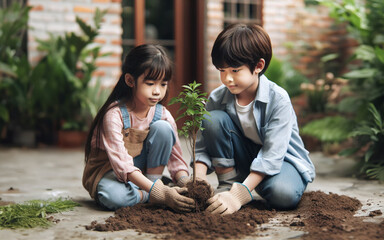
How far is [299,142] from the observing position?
2512 millimetres

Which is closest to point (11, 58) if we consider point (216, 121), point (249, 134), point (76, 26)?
point (76, 26)

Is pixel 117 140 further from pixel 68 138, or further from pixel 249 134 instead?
pixel 68 138

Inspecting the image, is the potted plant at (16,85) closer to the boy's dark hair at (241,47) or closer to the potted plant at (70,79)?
the potted plant at (70,79)

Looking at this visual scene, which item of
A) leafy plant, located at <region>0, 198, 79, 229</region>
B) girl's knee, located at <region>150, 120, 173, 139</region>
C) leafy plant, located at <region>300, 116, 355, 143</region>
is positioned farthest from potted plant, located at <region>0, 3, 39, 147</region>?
leafy plant, located at <region>300, 116, 355, 143</region>

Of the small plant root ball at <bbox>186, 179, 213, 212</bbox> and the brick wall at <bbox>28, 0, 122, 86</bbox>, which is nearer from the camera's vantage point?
the small plant root ball at <bbox>186, 179, 213, 212</bbox>

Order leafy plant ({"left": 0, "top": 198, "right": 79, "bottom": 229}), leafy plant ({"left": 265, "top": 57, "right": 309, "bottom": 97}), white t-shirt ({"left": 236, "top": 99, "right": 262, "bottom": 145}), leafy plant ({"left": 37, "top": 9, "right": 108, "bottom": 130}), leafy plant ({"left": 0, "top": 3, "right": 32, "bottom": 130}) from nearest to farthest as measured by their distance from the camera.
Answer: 1. leafy plant ({"left": 0, "top": 198, "right": 79, "bottom": 229})
2. white t-shirt ({"left": 236, "top": 99, "right": 262, "bottom": 145})
3. leafy plant ({"left": 0, "top": 3, "right": 32, "bottom": 130})
4. leafy plant ({"left": 37, "top": 9, "right": 108, "bottom": 130})
5. leafy plant ({"left": 265, "top": 57, "right": 309, "bottom": 97})

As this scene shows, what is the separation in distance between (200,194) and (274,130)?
0.49 metres

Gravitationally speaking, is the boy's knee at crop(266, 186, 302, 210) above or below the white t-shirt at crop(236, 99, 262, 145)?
below

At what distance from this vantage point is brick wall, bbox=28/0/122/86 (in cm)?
503

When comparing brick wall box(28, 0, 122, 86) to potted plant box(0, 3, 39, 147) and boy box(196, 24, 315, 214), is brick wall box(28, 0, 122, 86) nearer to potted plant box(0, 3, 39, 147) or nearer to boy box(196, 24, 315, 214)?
potted plant box(0, 3, 39, 147)

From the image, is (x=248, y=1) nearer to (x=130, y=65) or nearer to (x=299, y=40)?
(x=299, y=40)

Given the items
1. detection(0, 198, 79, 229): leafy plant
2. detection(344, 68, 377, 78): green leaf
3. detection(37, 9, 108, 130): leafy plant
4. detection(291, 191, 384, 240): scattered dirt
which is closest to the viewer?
detection(291, 191, 384, 240): scattered dirt

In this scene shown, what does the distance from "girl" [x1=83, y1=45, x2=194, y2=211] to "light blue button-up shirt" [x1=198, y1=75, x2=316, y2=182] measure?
0.23m

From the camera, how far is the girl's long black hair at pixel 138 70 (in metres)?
2.37
